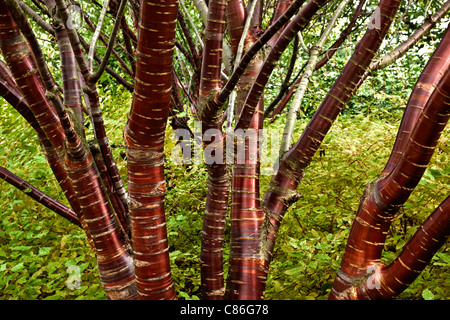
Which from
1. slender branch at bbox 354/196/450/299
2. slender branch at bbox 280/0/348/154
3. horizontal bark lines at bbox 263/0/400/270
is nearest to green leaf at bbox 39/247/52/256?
horizontal bark lines at bbox 263/0/400/270

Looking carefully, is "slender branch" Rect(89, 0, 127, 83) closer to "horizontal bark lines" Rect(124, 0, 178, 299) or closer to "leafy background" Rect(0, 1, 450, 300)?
"horizontal bark lines" Rect(124, 0, 178, 299)

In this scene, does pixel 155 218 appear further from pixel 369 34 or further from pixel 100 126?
pixel 369 34

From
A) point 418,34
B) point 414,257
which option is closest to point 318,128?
point 414,257

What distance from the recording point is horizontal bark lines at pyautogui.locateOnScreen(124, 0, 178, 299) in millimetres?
1168

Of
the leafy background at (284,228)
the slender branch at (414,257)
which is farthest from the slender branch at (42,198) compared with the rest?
the slender branch at (414,257)

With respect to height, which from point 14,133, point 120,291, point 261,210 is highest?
point 14,133

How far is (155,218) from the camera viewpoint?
1.41 metres

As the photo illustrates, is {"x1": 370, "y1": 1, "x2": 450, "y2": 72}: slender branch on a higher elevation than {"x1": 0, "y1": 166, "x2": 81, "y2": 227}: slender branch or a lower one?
higher

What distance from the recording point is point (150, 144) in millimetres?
1336

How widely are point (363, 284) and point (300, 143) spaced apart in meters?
0.67

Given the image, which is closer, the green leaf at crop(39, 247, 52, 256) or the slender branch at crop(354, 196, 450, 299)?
the slender branch at crop(354, 196, 450, 299)

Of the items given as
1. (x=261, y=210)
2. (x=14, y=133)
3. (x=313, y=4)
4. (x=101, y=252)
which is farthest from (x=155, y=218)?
(x=14, y=133)

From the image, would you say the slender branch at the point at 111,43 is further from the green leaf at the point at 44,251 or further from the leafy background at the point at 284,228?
the green leaf at the point at 44,251

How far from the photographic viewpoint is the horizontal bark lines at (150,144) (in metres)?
1.17
